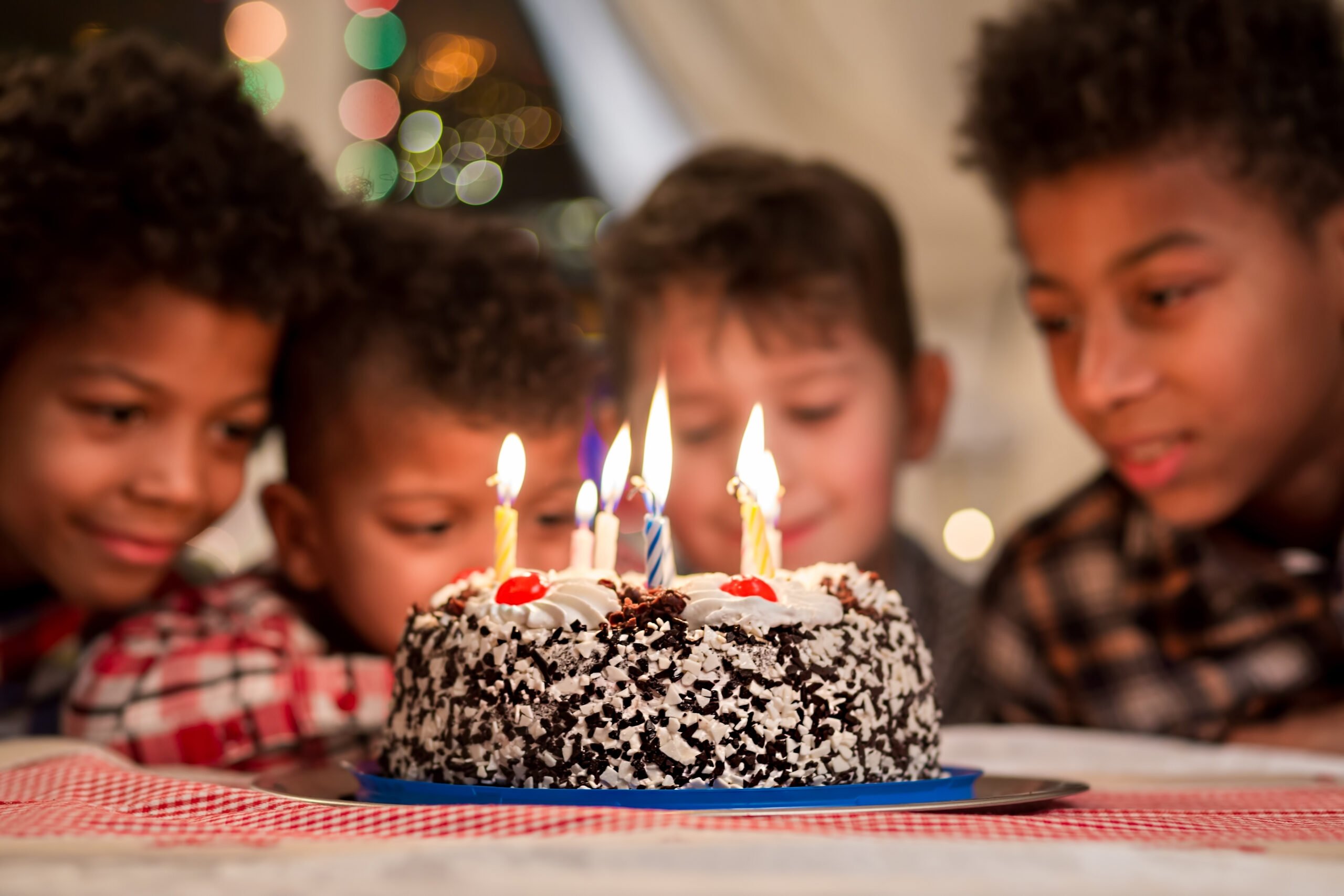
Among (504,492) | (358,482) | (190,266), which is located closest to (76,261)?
(190,266)

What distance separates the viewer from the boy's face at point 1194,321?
63.1 inches

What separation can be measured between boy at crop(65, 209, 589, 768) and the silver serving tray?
0.29 metres

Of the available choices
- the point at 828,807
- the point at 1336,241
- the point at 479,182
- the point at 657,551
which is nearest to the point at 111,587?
the point at 657,551

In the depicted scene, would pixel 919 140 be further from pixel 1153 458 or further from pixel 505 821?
pixel 505 821

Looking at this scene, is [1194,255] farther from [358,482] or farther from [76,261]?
[76,261]

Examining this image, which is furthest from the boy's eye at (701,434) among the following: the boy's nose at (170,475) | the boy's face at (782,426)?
the boy's nose at (170,475)

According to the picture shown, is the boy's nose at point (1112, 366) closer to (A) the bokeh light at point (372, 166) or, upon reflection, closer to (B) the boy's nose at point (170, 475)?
(B) the boy's nose at point (170, 475)

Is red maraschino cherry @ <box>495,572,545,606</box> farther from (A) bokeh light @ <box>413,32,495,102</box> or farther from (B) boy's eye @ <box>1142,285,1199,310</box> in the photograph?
(A) bokeh light @ <box>413,32,495,102</box>

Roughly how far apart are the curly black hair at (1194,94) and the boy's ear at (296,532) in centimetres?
118

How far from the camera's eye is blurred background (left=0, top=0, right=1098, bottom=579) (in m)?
2.90

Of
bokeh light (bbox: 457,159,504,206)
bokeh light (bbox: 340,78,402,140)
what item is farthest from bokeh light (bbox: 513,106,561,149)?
bokeh light (bbox: 340,78,402,140)

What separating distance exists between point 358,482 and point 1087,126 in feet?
3.80

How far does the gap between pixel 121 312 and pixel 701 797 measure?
112 centimetres

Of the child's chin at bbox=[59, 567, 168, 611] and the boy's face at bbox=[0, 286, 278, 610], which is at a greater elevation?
the boy's face at bbox=[0, 286, 278, 610]
